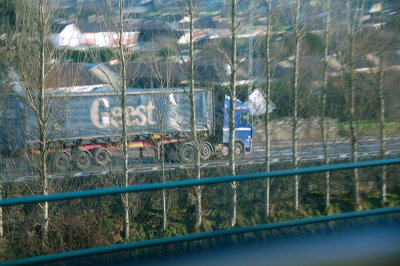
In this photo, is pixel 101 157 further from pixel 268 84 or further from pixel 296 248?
pixel 296 248

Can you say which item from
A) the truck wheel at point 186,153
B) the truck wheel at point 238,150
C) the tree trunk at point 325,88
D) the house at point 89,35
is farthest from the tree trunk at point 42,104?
the tree trunk at point 325,88

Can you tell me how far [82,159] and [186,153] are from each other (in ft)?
8.91

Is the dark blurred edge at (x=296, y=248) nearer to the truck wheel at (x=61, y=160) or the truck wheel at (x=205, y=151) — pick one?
the truck wheel at (x=205, y=151)

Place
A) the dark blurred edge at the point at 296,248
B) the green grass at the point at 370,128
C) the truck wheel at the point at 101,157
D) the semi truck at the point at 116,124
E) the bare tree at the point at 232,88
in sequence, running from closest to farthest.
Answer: the dark blurred edge at the point at 296,248 → the green grass at the point at 370,128 → the bare tree at the point at 232,88 → the semi truck at the point at 116,124 → the truck wheel at the point at 101,157

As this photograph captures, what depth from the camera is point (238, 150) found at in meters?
11.8

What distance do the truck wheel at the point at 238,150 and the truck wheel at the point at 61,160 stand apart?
13.8 ft

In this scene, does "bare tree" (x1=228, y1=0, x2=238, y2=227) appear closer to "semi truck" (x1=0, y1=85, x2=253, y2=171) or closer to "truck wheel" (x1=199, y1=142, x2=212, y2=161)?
"semi truck" (x1=0, y1=85, x2=253, y2=171)

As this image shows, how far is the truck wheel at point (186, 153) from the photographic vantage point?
11961 millimetres

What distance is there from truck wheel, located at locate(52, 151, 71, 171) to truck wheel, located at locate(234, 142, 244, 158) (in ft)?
13.8

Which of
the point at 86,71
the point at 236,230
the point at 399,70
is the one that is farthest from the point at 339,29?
the point at 236,230

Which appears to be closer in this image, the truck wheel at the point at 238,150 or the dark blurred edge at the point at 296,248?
the dark blurred edge at the point at 296,248

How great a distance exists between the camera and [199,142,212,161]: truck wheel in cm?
1168

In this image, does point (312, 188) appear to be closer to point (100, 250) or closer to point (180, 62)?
point (100, 250)

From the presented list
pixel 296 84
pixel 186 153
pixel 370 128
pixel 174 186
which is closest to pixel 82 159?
pixel 186 153
